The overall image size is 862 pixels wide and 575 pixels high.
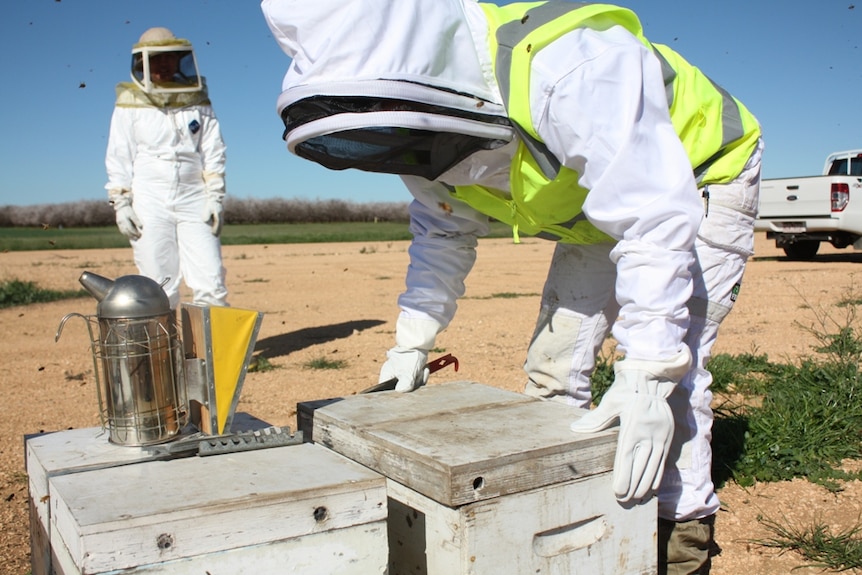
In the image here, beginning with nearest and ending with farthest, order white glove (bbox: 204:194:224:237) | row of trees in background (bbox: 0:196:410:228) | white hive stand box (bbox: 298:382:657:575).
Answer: white hive stand box (bbox: 298:382:657:575) < white glove (bbox: 204:194:224:237) < row of trees in background (bbox: 0:196:410:228)

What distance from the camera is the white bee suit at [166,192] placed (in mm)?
5355

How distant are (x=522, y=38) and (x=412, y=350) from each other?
1.13 metres

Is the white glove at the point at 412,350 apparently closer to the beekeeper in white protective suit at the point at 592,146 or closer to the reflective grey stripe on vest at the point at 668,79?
the beekeeper in white protective suit at the point at 592,146

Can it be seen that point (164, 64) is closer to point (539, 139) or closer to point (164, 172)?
point (164, 172)

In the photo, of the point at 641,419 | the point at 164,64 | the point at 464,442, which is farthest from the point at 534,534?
the point at 164,64

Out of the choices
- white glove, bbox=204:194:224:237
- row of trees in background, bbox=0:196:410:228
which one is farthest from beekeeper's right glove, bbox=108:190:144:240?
Answer: row of trees in background, bbox=0:196:410:228

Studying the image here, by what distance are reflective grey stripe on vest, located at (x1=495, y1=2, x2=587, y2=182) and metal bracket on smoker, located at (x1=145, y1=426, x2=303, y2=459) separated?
94 cm

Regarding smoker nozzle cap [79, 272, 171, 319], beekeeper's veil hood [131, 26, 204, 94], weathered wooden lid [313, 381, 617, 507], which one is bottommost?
weathered wooden lid [313, 381, 617, 507]

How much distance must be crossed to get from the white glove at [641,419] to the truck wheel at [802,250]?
12.0 metres

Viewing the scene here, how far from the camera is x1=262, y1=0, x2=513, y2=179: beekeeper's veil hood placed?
185 cm

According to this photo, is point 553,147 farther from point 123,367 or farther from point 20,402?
point 20,402

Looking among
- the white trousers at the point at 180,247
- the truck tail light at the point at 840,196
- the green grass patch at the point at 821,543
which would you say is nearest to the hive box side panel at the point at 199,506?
the green grass patch at the point at 821,543

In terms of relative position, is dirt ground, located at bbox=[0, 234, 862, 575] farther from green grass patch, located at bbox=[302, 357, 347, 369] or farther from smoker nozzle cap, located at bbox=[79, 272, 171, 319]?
smoker nozzle cap, located at bbox=[79, 272, 171, 319]

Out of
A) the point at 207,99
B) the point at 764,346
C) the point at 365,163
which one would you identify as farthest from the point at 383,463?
the point at 207,99
